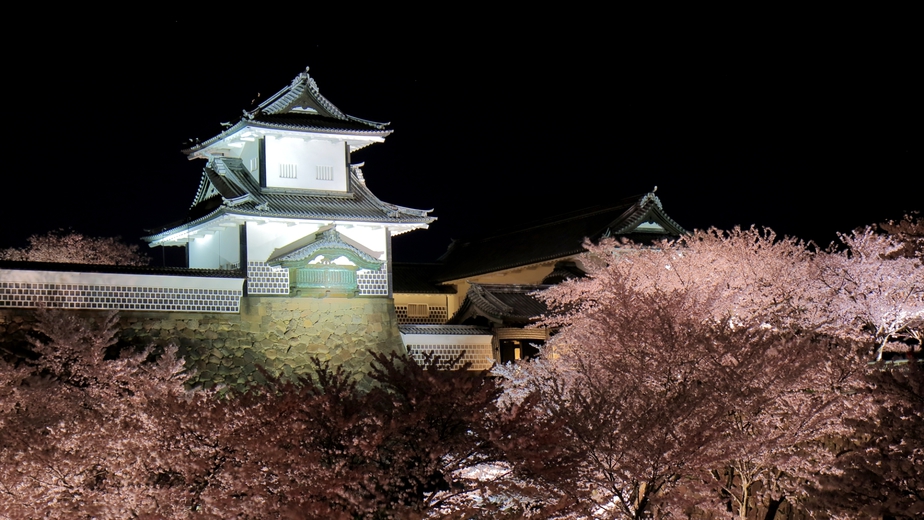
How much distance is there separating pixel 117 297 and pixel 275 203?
4598 mm

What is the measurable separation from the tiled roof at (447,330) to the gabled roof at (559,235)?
28.0 ft

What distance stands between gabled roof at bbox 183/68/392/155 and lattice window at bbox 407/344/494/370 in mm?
5670

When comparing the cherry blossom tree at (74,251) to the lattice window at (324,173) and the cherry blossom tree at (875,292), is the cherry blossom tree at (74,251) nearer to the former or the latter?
the lattice window at (324,173)

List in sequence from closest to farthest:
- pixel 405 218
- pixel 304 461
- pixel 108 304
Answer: pixel 304 461, pixel 108 304, pixel 405 218

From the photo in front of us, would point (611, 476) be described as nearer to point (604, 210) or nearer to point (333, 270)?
point (333, 270)

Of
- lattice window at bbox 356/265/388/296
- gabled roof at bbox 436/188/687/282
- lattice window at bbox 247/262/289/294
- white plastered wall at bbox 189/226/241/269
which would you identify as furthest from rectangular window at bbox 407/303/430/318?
Answer: lattice window at bbox 247/262/289/294

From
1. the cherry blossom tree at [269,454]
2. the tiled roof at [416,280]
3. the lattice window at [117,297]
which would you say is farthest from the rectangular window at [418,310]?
the cherry blossom tree at [269,454]

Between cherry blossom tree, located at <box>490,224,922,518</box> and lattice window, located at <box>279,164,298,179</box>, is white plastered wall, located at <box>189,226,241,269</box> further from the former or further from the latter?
cherry blossom tree, located at <box>490,224,922,518</box>

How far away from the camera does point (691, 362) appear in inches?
701

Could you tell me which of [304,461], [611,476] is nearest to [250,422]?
[304,461]

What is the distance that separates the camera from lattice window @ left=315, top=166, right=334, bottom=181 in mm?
26375

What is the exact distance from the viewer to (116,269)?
2231 cm

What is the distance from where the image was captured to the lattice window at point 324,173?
2638 cm

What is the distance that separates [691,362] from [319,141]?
12.4 m
